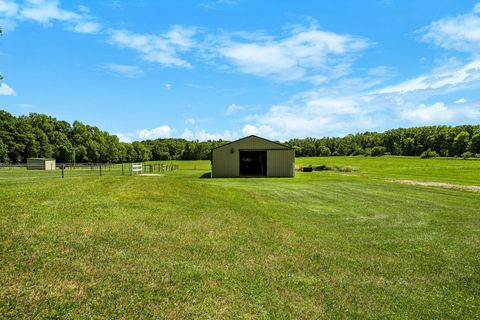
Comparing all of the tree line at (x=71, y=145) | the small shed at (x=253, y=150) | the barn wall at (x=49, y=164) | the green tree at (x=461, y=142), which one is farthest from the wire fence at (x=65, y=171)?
the green tree at (x=461, y=142)

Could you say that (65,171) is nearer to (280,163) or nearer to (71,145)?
(280,163)

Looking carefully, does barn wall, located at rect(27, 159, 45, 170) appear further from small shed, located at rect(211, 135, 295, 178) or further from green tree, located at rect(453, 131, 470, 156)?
green tree, located at rect(453, 131, 470, 156)

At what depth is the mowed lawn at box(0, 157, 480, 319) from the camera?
4.75 metres

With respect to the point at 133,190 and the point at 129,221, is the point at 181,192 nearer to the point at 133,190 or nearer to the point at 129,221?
the point at 133,190

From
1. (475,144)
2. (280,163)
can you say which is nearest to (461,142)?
(475,144)

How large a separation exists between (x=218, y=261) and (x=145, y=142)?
146852 mm

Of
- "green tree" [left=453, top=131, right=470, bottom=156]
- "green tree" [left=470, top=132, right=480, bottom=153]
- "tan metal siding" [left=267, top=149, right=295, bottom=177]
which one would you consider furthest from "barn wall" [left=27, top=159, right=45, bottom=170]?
"green tree" [left=453, top=131, right=470, bottom=156]

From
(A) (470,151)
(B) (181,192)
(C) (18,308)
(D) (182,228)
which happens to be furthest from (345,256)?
(A) (470,151)

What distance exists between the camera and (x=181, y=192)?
46.7 feet

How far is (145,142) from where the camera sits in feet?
484

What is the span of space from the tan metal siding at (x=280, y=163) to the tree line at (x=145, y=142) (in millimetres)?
58324

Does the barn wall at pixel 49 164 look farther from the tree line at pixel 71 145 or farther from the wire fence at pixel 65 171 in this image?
the tree line at pixel 71 145

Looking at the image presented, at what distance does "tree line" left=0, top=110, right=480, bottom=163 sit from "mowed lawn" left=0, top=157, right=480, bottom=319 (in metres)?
71.3

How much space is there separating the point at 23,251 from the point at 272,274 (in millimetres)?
4361
